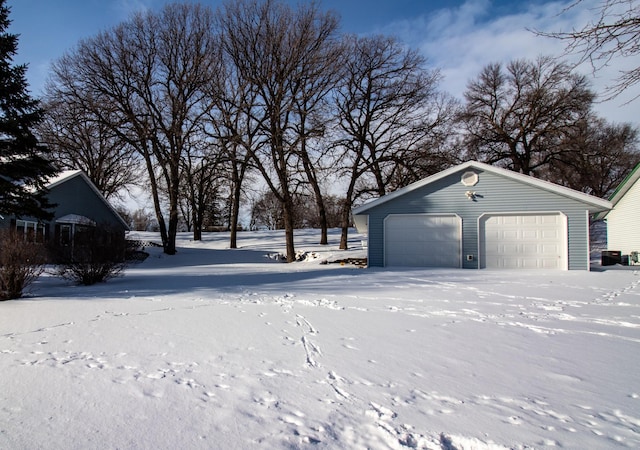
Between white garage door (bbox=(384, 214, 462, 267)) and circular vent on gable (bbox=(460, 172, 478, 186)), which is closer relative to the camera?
circular vent on gable (bbox=(460, 172, 478, 186))

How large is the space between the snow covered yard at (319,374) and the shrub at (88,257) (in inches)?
126

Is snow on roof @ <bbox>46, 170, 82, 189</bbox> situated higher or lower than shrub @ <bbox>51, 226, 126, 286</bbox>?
higher

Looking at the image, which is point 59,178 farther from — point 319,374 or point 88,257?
point 319,374

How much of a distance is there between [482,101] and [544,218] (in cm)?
1628

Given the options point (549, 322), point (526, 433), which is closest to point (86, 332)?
point (526, 433)

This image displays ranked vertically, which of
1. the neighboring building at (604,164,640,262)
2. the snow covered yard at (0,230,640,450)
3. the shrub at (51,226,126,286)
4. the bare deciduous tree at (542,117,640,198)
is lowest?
the snow covered yard at (0,230,640,450)

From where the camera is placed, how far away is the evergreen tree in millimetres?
10703

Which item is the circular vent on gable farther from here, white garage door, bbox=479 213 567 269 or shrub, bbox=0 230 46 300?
shrub, bbox=0 230 46 300

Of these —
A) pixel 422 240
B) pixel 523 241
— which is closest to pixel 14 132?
pixel 422 240

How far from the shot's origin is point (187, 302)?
7.07 m

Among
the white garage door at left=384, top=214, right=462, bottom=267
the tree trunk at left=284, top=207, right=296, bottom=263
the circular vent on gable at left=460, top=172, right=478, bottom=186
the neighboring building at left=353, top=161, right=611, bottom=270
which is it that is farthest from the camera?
the tree trunk at left=284, top=207, right=296, bottom=263

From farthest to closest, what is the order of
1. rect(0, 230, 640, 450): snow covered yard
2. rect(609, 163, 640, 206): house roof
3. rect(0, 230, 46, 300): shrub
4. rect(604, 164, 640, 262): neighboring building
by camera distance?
rect(604, 164, 640, 262): neighboring building → rect(609, 163, 640, 206): house roof → rect(0, 230, 46, 300): shrub → rect(0, 230, 640, 450): snow covered yard

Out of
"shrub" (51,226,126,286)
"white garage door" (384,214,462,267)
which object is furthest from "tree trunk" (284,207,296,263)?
"shrub" (51,226,126,286)

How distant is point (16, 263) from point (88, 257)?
2568 millimetres
